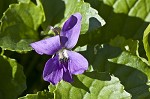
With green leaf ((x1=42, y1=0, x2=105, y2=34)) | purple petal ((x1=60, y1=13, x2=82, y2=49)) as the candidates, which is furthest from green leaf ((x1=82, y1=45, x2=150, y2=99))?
purple petal ((x1=60, y1=13, x2=82, y2=49))

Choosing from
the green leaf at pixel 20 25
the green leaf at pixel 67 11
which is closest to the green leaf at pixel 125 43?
the green leaf at pixel 67 11

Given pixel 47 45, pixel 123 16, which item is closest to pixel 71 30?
pixel 47 45

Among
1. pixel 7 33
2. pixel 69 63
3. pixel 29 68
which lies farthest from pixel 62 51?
pixel 29 68

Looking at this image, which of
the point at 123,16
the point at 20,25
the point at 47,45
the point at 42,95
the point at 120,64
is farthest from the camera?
the point at 123,16

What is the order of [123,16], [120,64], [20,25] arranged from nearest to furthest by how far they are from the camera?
[120,64] → [20,25] → [123,16]

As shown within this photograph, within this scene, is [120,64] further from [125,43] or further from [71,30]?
[71,30]

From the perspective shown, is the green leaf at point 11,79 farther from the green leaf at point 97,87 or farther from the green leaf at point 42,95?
the green leaf at point 97,87
